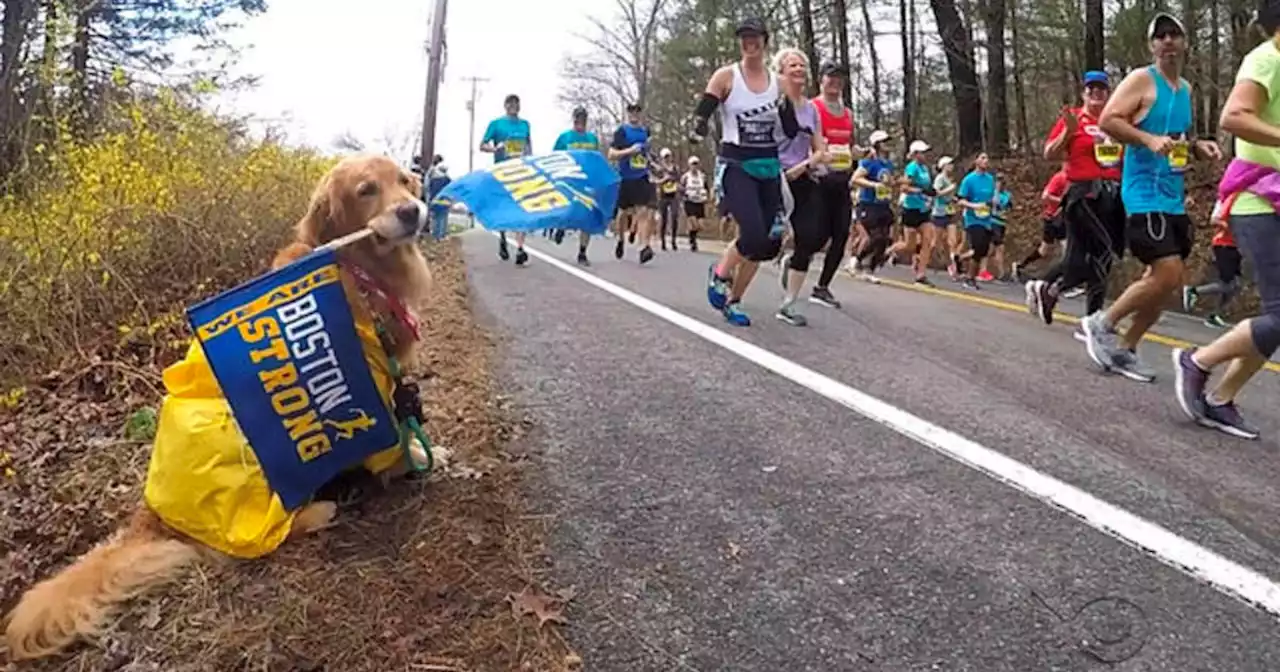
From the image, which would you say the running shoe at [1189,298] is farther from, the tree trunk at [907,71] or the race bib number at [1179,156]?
the tree trunk at [907,71]

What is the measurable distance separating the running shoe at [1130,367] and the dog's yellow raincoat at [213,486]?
4.74 meters

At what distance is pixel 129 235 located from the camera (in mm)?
6988

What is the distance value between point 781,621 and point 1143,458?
2.28 meters

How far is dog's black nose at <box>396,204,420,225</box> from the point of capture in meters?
3.30

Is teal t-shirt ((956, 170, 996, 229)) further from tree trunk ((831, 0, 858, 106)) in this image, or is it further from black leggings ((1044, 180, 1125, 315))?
tree trunk ((831, 0, 858, 106))

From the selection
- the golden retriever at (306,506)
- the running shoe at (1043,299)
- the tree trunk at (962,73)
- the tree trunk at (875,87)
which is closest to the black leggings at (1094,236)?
the running shoe at (1043,299)

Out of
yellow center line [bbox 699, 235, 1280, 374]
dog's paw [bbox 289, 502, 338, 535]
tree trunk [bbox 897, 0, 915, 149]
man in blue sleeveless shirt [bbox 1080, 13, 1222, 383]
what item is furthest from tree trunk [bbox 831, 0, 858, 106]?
dog's paw [bbox 289, 502, 338, 535]

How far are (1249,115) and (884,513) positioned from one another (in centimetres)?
276

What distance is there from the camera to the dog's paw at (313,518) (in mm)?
3193

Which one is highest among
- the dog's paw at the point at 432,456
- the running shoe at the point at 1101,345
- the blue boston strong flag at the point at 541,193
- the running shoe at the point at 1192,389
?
the blue boston strong flag at the point at 541,193

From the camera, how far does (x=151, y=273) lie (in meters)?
7.26

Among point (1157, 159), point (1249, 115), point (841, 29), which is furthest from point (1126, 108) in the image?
point (841, 29)

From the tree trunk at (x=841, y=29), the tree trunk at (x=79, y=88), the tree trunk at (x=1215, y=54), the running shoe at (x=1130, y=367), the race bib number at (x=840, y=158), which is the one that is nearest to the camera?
the running shoe at (x=1130, y=367)

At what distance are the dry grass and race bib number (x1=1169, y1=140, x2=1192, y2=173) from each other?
397 cm
